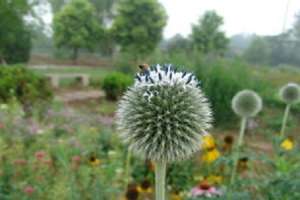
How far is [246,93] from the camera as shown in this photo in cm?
314

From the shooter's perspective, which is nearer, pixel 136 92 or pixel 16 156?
pixel 136 92

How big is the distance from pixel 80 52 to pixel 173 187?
2954 centimetres

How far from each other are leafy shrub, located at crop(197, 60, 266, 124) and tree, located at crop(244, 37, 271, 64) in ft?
47.5

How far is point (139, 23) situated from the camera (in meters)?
28.0

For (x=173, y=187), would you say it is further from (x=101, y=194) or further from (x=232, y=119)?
(x=232, y=119)

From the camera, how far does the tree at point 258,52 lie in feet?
78.1

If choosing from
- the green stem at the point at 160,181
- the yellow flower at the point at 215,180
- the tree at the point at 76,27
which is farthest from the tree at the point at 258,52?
the green stem at the point at 160,181

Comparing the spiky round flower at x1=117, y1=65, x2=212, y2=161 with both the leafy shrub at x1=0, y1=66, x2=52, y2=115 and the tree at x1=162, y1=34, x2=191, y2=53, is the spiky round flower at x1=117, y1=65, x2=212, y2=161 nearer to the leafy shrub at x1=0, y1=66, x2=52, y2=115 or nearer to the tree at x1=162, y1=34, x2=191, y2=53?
the leafy shrub at x1=0, y1=66, x2=52, y2=115

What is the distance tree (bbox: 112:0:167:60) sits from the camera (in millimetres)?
27391

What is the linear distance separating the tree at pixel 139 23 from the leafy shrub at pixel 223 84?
59.0 feet

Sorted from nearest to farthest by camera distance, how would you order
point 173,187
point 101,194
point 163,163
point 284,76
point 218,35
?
point 163,163, point 101,194, point 173,187, point 284,76, point 218,35

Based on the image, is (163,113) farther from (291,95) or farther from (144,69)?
(291,95)

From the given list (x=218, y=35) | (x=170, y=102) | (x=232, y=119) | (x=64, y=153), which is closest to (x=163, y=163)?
(x=170, y=102)

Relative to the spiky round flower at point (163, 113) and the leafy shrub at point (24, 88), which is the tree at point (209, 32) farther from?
the spiky round flower at point (163, 113)
